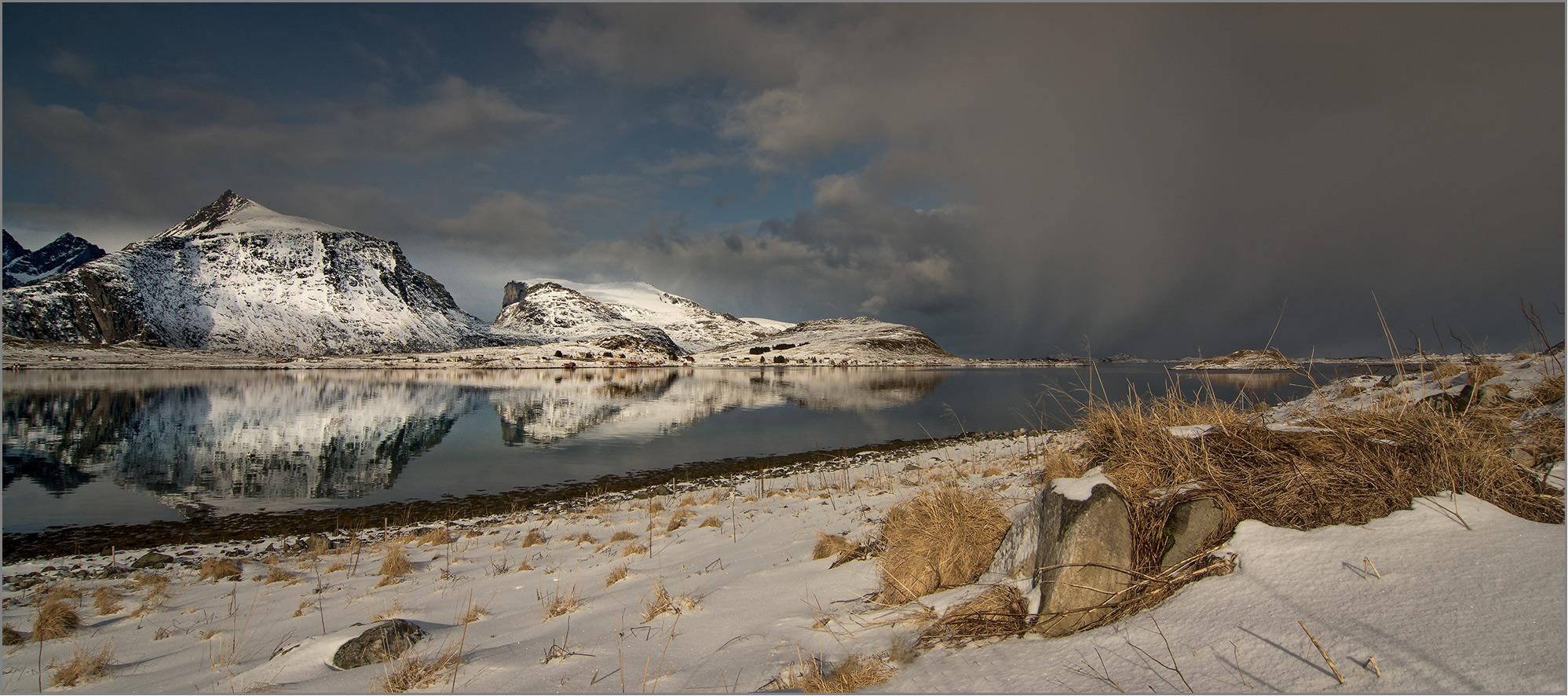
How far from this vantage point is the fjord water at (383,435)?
17016mm

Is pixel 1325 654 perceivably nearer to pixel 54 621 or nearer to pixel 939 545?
pixel 939 545

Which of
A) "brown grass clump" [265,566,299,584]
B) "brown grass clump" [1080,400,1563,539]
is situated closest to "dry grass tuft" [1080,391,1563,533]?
"brown grass clump" [1080,400,1563,539]

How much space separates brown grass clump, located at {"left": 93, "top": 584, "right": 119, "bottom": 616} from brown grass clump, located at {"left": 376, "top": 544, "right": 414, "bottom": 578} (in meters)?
2.70

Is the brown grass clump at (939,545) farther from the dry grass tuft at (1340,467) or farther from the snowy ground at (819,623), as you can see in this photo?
the dry grass tuft at (1340,467)

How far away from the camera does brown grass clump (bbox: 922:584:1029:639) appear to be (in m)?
3.59

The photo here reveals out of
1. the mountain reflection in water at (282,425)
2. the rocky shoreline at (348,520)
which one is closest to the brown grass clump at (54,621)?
the rocky shoreline at (348,520)

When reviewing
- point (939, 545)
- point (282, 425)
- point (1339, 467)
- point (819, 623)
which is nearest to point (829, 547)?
point (939, 545)

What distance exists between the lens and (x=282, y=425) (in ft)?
104

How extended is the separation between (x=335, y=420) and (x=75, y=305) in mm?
171586

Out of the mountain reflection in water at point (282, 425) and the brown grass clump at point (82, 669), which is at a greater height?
the brown grass clump at point (82, 669)

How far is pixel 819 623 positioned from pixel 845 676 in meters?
1.09

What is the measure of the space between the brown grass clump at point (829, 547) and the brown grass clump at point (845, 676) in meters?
2.73

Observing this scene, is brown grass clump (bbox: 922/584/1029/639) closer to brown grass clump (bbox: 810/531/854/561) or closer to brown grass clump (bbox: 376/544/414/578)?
brown grass clump (bbox: 810/531/854/561)

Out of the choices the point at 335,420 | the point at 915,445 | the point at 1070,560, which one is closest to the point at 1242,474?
the point at 1070,560
